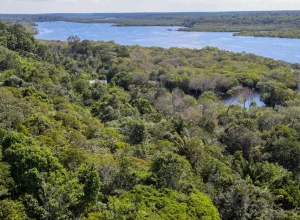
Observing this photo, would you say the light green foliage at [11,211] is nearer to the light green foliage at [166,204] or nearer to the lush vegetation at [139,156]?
the lush vegetation at [139,156]

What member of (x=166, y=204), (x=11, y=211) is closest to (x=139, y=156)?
(x=166, y=204)

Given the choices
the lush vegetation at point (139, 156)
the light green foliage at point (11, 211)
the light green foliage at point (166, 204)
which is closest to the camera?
the light green foliage at point (11, 211)

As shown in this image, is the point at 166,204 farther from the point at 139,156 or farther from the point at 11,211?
the point at 139,156

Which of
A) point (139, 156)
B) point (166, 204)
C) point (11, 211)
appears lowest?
point (139, 156)

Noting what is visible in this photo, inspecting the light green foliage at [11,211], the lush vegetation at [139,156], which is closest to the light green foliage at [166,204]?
the lush vegetation at [139,156]

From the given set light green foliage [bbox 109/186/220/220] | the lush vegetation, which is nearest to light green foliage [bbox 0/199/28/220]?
the lush vegetation

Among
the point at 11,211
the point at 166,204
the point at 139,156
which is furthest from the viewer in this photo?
the point at 139,156

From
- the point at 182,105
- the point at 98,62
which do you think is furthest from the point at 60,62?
the point at 182,105

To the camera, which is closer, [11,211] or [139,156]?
[11,211]

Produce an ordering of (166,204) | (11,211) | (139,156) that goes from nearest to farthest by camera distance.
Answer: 1. (11,211)
2. (166,204)
3. (139,156)

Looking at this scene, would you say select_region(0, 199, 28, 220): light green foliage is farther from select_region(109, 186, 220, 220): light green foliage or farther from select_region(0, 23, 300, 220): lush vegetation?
select_region(109, 186, 220, 220): light green foliage
